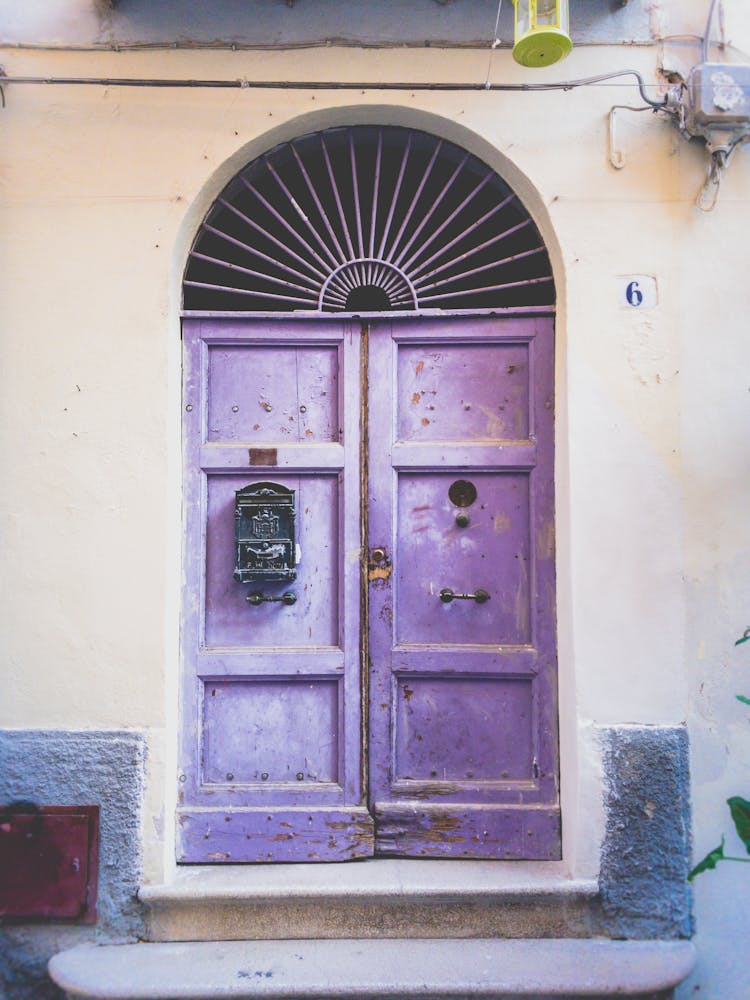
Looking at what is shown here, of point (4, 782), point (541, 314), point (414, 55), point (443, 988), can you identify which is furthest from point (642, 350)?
point (4, 782)

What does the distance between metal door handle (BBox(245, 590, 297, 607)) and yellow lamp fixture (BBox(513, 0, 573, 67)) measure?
2274 mm

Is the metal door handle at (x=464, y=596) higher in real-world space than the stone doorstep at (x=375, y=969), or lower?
higher

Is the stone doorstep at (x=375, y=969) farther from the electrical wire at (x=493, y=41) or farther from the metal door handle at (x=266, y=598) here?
the electrical wire at (x=493, y=41)

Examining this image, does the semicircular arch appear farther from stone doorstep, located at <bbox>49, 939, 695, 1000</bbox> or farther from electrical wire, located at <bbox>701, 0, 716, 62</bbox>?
stone doorstep, located at <bbox>49, 939, 695, 1000</bbox>

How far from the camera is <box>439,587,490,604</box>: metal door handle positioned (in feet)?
11.2

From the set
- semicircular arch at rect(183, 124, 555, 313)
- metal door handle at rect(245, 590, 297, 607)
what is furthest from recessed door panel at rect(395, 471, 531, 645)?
semicircular arch at rect(183, 124, 555, 313)

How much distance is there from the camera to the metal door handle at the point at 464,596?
340 cm

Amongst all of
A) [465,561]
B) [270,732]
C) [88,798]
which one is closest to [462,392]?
[465,561]

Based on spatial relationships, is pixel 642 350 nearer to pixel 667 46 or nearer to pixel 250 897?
pixel 667 46

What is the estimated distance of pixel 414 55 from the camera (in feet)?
11.1

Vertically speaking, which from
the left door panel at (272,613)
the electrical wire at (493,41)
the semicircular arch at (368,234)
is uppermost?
the electrical wire at (493,41)

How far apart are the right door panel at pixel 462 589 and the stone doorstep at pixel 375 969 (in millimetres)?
414

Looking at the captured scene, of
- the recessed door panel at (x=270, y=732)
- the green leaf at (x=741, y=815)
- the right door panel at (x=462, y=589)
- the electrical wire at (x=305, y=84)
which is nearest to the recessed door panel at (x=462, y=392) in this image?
the right door panel at (x=462, y=589)

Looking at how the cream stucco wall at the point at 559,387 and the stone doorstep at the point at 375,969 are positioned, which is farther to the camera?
the cream stucco wall at the point at 559,387
